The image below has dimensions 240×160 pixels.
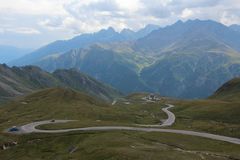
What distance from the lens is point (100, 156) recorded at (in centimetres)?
8412

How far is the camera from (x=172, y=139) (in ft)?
359

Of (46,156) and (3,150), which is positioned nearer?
(46,156)

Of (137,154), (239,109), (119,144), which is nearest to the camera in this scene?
(137,154)

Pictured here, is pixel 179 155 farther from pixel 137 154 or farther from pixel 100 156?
pixel 100 156

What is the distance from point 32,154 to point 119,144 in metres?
31.0

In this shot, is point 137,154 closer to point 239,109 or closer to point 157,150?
point 157,150

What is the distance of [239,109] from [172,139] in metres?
90.7

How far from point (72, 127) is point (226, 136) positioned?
54.0 meters

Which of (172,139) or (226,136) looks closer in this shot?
(172,139)

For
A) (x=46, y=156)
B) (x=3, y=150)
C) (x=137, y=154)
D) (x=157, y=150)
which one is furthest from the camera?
(x=3, y=150)

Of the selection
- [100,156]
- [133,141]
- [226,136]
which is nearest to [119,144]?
[133,141]

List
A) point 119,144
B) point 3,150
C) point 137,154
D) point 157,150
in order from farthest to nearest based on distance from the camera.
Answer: point 3,150, point 119,144, point 157,150, point 137,154

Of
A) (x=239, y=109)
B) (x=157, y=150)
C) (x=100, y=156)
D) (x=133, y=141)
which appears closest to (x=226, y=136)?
(x=133, y=141)

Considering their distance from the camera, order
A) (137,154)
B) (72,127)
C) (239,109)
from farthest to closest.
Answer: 1. (239,109)
2. (72,127)
3. (137,154)
